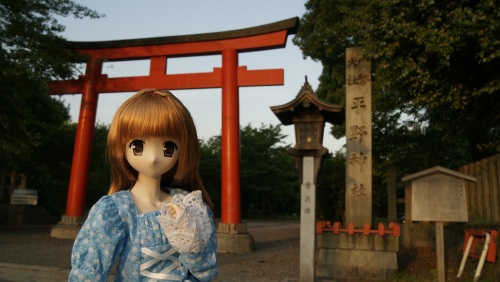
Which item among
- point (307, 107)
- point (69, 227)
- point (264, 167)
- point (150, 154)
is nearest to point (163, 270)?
point (150, 154)

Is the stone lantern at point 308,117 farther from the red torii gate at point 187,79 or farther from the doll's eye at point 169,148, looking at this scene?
the doll's eye at point 169,148

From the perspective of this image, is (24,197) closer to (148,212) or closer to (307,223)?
(307,223)

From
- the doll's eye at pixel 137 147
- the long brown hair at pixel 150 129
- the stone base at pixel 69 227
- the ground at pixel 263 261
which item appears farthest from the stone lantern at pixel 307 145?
the stone base at pixel 69 227

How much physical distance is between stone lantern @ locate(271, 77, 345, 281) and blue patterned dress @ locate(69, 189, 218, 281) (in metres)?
4.96

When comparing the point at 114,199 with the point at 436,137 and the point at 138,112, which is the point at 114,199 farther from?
the point at 436,137

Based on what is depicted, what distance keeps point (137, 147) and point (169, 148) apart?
0.14m

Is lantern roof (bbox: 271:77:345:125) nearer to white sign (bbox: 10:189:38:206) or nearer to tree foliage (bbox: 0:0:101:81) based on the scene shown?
tree foliage (bbox: 0:0:101:81)

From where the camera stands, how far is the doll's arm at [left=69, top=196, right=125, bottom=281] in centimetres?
154

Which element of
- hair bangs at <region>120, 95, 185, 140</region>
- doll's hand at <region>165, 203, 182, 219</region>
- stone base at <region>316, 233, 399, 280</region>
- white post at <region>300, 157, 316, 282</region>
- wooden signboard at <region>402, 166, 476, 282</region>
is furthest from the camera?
stone base at <region>316, 233, 399, 280</region>

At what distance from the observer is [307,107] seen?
698 centimetres

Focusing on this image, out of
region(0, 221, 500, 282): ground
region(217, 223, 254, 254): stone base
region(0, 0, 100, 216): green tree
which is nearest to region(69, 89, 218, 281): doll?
region(0, 221, 500, 282): ground

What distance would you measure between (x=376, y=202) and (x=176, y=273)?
1279 centimetres

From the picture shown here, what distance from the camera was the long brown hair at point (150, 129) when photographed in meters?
1.78

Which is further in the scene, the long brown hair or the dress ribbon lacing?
the long brown hair
